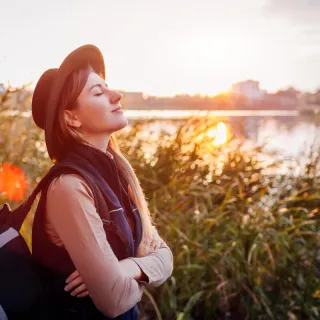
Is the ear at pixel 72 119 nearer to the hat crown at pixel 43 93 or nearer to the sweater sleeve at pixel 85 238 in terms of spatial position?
the hat crown at pixel 43 93

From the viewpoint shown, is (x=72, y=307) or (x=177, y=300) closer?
(x=72, y=307)

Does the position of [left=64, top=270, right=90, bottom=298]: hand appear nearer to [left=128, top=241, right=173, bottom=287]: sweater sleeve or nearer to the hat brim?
[left=128, top=241, right=173, bottom=287]: sweater sleeve

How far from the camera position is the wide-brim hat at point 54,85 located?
1.72m

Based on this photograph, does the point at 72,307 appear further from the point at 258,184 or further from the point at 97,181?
the point at 258,184

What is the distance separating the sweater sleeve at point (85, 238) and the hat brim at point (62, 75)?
0.21m

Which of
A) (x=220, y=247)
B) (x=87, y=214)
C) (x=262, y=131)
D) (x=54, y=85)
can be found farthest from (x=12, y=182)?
(x=262, y=131)

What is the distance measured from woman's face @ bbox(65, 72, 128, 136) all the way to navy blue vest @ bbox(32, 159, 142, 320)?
163 millimetres

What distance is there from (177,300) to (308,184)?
2290 mm

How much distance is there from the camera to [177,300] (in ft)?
11.6

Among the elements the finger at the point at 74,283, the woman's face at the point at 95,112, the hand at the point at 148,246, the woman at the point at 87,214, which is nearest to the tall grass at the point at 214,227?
the hand at the point at 148,246

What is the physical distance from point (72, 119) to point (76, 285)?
1.87ft

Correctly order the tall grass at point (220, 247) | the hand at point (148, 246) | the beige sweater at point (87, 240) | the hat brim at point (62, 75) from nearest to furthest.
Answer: the beige sweater at point (87, 240), the hat brim at point (62, 75), the hand at point (148, 246), the tall grass at point (220, 247)

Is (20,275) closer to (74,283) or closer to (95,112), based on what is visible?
(74,283)

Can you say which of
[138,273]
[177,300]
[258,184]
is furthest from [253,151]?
[138,273]
